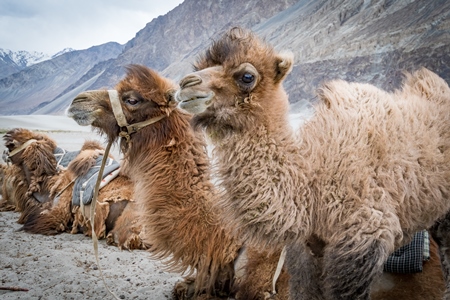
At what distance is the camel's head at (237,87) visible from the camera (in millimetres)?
1368

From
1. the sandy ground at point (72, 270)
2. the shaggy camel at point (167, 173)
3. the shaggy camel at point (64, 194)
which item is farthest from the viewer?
the shaggy camel at point (64, 194)

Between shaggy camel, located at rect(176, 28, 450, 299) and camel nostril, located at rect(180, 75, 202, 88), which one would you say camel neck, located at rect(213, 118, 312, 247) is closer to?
shaggy camel, located at rect(176, 28, 450, 299)

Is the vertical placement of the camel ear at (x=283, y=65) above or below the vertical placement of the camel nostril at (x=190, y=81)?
above

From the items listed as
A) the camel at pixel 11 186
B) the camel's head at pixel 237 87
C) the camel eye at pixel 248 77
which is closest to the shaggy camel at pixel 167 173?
the camel's head at pixel 237 87

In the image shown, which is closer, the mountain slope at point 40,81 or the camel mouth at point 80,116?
the camel mouth at point 80,116

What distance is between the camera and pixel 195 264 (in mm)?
2049

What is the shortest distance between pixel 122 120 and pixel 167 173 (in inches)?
17.8

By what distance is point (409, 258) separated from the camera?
1.70 m

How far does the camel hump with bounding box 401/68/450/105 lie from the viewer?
1521 mm

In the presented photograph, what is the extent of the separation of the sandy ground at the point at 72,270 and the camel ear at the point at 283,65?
5.50ft

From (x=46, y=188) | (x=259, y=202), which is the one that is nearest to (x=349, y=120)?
(x=259, y=202)

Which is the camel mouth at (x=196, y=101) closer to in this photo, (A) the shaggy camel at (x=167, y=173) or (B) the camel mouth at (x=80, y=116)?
(A) the shaggy camel at (x=167, y=173)

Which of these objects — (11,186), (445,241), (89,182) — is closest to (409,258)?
(445,241)

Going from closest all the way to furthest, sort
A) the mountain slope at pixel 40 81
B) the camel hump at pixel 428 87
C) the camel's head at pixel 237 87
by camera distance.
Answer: the camel's head at pixel 237 87 → the camel hump at pixel 428 87 → the mountain slope at pixel 40 81
